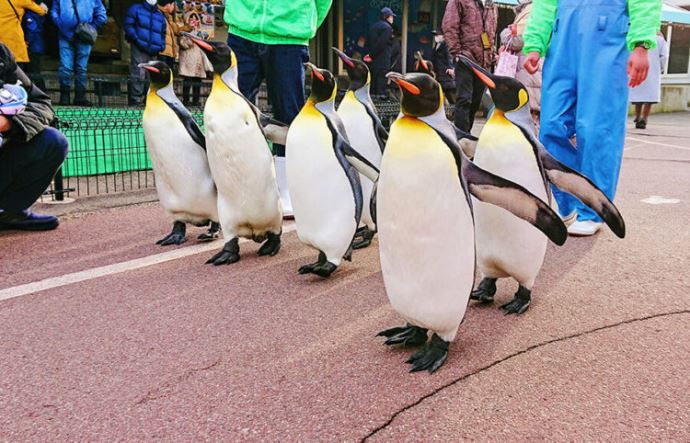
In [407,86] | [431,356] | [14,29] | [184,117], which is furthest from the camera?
[14,29]

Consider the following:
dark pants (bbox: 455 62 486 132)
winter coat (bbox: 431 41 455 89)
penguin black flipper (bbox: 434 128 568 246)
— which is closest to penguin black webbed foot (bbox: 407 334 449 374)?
penguin black flipper (bbox: 434 128 568 246)

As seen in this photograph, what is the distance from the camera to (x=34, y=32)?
287 inches

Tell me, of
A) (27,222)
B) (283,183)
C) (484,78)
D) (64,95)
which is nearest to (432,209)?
(484,78)

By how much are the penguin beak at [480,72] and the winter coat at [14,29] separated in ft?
18.6

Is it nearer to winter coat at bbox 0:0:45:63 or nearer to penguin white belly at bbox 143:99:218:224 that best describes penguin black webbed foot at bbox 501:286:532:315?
penguin white belly at bbox 143:99:218:224

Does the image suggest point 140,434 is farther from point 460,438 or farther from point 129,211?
point 129,211

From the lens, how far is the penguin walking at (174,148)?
132 inches

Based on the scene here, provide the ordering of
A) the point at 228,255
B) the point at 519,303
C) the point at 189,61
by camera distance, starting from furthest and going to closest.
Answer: the point at 189,61 < the point at 228,255 < the point at 519,303

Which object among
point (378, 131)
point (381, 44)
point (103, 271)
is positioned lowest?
point (103, 271)

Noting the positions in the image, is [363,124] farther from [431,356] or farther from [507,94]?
[431,356]

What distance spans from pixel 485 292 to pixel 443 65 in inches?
274

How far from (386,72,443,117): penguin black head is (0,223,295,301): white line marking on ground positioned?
1789 millimetres

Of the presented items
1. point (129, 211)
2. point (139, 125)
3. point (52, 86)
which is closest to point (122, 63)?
point (52, 86)

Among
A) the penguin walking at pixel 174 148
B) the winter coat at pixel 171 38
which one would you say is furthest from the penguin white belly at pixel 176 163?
the winter coat at pixel 171 38
